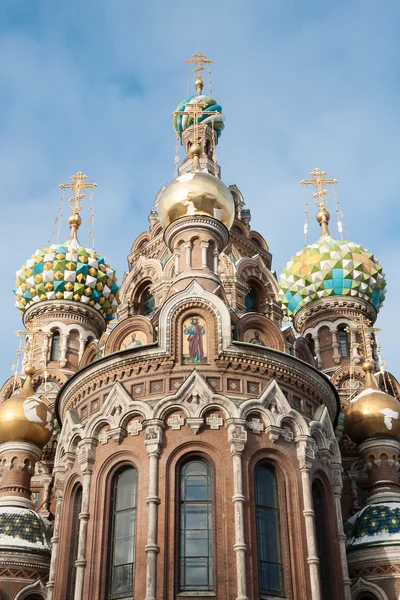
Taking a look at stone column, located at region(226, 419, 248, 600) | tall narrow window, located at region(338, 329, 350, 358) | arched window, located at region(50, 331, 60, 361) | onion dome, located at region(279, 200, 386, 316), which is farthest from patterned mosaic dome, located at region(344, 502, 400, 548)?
arched window, located at region(50, 331, 60, 361)

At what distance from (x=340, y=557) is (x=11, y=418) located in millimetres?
6732

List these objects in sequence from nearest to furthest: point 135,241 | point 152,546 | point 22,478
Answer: point 152,546 → point 22,478 → point 135,241

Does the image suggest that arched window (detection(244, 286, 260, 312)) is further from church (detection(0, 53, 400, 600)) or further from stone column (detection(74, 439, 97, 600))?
stone column (detection(74, 439, 97, 600))

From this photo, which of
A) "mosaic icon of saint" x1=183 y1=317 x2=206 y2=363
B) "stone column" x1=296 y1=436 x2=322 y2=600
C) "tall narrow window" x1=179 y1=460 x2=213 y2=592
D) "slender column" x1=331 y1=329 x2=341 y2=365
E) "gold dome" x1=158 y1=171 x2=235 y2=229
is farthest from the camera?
"slender column" x1=331 y1=329 x2=341 y2=365

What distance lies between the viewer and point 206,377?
1236 centimetres

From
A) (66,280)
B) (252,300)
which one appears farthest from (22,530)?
(66,280)

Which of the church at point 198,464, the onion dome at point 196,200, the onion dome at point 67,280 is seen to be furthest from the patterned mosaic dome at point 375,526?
the onion dome at point 67,280

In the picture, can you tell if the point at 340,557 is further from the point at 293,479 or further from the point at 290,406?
the point at 290,406

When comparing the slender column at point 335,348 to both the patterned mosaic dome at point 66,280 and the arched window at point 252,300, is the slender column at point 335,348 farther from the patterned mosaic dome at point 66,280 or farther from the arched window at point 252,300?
the patterned mosaic dome at point 66,280

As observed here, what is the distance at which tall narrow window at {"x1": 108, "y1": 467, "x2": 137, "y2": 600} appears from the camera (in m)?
11.1

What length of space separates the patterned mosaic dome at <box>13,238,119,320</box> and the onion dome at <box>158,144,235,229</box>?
267 inches

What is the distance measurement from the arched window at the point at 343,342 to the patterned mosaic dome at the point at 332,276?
3.36ft

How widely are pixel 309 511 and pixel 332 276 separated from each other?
11222 mm

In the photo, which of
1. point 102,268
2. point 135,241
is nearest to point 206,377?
point 135,241
